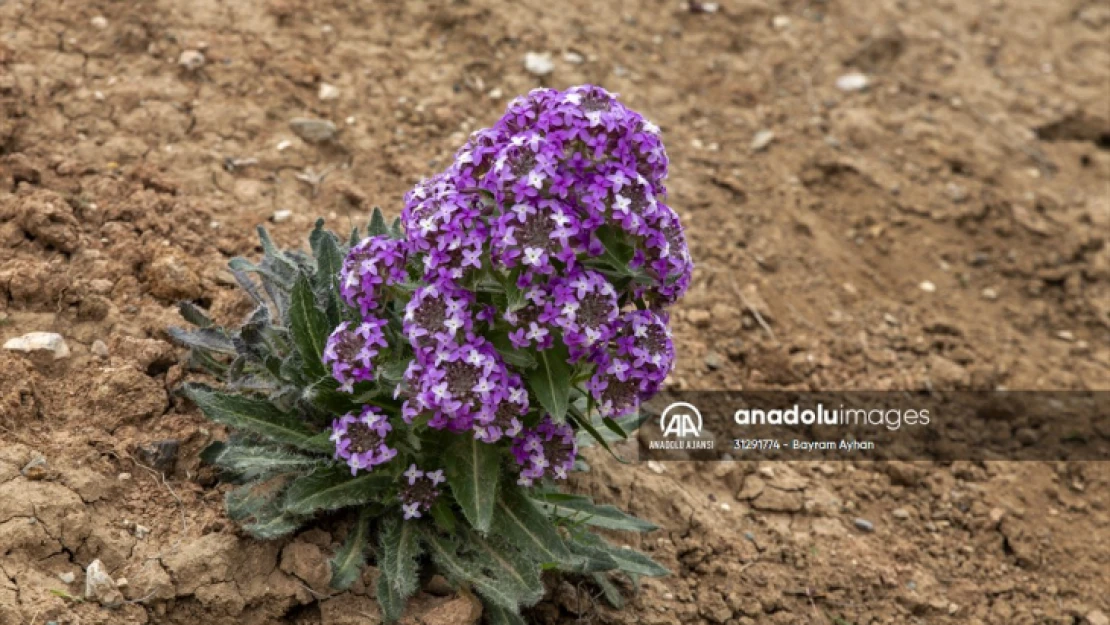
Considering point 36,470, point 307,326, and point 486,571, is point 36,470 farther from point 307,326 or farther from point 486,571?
point 486,571

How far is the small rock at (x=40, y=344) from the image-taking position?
440cm

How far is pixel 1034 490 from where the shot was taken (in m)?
5.68

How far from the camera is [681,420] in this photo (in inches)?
217

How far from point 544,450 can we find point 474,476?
0.87 feet

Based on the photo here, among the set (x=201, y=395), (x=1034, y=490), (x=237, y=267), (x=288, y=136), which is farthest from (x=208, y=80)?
(x=1034, y=490)

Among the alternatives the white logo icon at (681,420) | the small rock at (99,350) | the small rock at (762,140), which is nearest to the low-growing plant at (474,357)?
the small rock at (99,350)

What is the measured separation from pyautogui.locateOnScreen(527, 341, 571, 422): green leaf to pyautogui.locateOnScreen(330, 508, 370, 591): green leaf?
90cm

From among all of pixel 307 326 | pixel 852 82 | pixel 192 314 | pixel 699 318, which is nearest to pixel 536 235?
pixel 307 326

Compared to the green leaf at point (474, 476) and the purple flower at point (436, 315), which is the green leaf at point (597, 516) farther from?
the purple flower at point (436, 315)

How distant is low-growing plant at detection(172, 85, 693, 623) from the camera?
3.51 metres

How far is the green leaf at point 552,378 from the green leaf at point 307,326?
2.71 feet

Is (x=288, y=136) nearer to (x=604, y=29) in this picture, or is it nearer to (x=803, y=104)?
(x=604, y=29)
